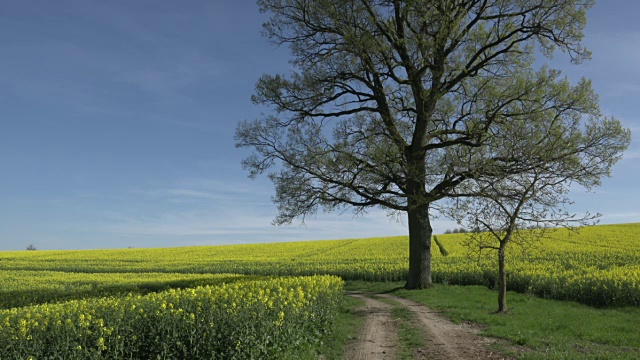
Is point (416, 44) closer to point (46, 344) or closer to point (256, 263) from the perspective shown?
point (46, 344)

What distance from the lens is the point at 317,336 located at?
12195 millimetres

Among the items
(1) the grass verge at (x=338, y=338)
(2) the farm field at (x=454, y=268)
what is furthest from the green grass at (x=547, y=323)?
(1) the grass verge at (x=338, y=338)

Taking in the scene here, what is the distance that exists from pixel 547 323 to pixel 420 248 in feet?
29.8

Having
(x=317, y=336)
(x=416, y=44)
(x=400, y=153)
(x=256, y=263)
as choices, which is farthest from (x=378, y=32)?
(x=256, y=263)

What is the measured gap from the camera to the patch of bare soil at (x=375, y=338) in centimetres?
1145

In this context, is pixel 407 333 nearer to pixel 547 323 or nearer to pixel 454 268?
pixel 547 323

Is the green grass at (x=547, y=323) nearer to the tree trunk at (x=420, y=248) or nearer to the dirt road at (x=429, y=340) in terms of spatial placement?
the dirt road at (x=429, y=340)

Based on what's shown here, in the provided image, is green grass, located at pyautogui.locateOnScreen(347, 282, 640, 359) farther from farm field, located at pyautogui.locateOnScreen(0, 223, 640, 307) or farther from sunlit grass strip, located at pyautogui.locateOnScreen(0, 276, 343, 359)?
sunlit grass strip, located at pyautogui.locateOnScreen(0, 276, 343, 359)

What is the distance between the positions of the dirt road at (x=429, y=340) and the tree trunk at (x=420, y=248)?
21.6 ft

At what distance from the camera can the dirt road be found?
37.0 feet

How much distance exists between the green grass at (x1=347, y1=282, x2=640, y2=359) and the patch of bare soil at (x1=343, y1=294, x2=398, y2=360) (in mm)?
→ 2340

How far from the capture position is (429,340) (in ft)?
41.6

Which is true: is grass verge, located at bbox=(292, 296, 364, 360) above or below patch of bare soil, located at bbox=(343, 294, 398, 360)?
above

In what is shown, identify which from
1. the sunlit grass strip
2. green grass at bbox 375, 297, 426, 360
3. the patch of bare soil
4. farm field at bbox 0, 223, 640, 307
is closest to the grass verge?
the patch of bare soil
